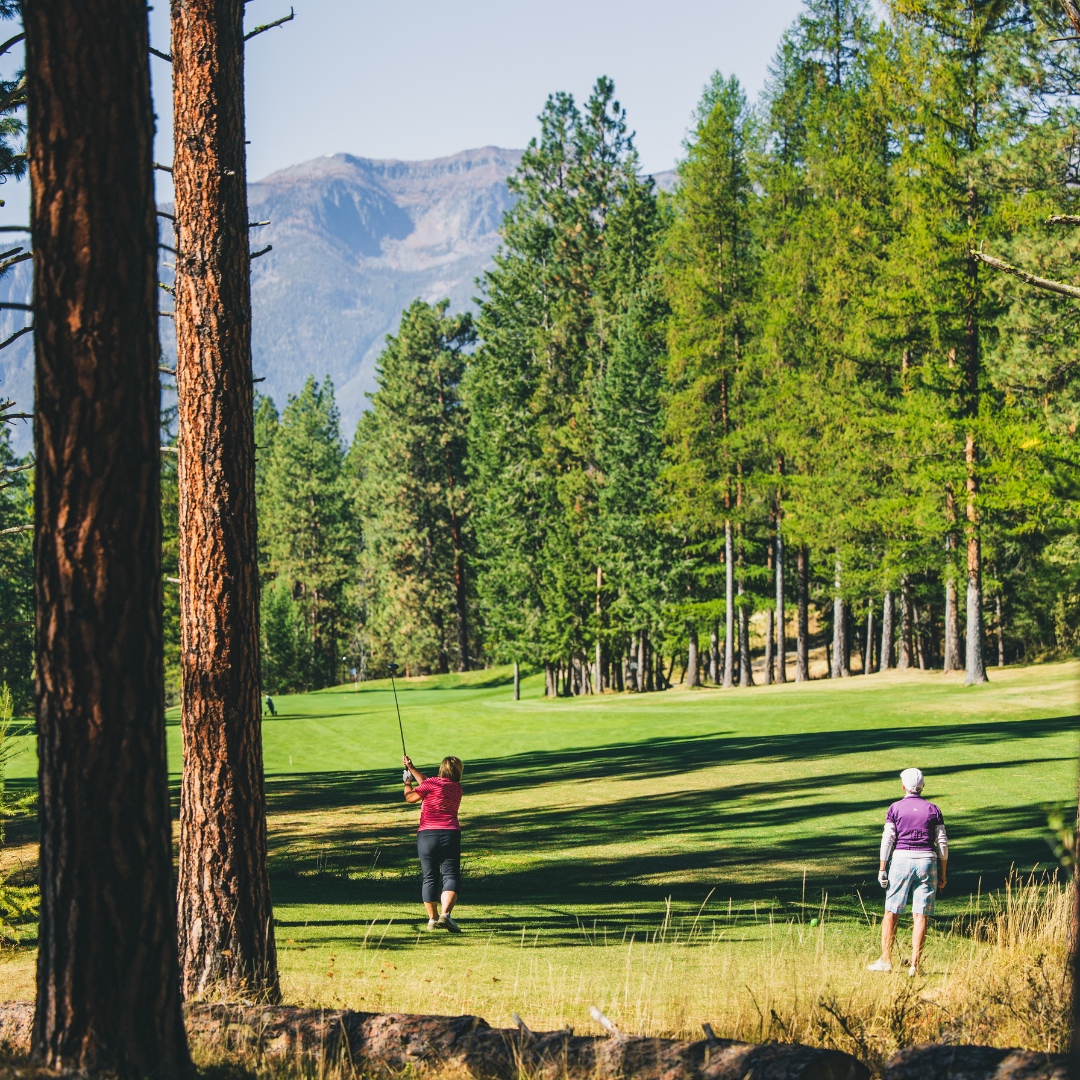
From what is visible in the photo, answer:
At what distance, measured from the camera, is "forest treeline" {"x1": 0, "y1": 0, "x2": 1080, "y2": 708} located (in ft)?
104

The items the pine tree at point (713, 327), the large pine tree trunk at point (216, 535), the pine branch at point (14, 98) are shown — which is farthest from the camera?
the pine tree at point (713, 327)

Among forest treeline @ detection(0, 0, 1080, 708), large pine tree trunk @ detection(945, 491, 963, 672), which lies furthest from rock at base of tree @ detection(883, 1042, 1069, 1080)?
large pine tree trunk @ detection(945, 491, 963, 672)

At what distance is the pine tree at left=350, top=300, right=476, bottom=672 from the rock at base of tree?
211 ft

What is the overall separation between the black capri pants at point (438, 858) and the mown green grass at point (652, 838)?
1.43 feet

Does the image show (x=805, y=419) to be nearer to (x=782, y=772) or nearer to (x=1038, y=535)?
(x=1038, y=535)

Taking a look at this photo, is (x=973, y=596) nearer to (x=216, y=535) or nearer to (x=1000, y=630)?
(x=1000, y=630)

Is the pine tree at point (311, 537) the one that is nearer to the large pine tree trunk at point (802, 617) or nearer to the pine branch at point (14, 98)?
the large pine tree trunk at point (802, 617)

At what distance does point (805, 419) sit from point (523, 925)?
31.0m

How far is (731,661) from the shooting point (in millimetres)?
43312

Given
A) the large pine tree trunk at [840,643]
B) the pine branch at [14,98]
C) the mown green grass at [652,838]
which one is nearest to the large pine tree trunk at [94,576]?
the mown green grass at [652,838]

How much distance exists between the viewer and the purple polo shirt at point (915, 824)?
9734 millimetres

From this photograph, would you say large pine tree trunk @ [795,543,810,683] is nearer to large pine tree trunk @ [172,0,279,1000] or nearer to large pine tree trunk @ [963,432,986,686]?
large pine tree trunk @ [963,432,986,686]

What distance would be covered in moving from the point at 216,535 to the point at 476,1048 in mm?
3721

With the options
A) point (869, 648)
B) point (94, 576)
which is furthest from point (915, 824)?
point (869, 648)
